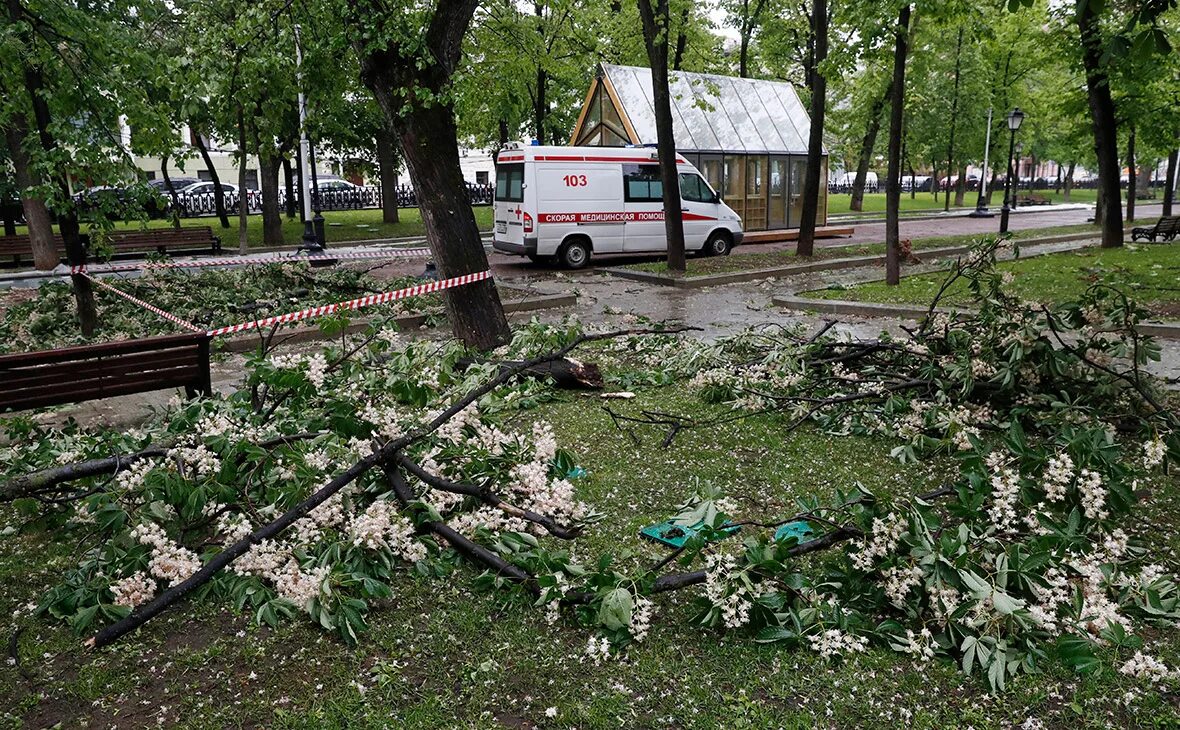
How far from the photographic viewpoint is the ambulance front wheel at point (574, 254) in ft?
66.9

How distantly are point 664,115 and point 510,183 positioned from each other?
16.2 feet

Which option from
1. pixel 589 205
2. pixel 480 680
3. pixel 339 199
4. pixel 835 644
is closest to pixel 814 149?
pixel 589 205

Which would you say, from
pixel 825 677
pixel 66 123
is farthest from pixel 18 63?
pixel 825 677

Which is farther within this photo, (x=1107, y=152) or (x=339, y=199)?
(x=339, y=199)

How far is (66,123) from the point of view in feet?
30.2

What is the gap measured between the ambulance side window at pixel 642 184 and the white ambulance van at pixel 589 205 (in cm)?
3

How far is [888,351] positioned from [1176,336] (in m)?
5.27

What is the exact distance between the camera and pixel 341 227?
3145 centimetres

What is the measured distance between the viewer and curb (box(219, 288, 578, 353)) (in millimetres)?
10828

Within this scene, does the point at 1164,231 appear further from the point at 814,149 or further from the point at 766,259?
the point at 766,259

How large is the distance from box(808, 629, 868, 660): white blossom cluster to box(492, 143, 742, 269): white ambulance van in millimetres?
17108

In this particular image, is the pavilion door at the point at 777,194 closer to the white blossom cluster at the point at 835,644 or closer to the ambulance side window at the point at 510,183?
the ambulance side window at the point at 510,183

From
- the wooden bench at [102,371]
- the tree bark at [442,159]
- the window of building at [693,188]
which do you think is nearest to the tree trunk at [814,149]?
the window of building at [693,188]

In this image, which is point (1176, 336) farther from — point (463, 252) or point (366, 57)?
point (366, 57)
